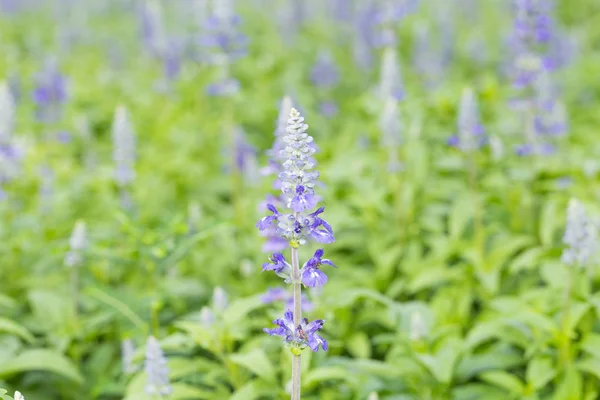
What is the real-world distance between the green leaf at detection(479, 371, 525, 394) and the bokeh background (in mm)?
17

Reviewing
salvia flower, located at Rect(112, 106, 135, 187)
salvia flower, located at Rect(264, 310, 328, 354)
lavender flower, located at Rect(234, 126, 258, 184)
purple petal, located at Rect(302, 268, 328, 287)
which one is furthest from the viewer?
lavender flower, located at Rect(234, 126, 258, 184)

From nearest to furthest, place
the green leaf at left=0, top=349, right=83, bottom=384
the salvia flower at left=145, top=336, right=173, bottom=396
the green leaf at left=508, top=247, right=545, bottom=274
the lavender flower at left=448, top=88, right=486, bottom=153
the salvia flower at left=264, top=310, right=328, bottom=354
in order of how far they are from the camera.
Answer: the salvia flower at left=264, top=310, right=328, bottom=354 → the salvia flower at left=145, top=336, right=173, bottom=396 → the green leaf at left=0, top=349, right=83, bottom=384 → the green leaf at left=508, top=247, right=545, bottom=274 → the lavender flower at left=448, top=88, right=486, bottom=153

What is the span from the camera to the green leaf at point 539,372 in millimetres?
4777

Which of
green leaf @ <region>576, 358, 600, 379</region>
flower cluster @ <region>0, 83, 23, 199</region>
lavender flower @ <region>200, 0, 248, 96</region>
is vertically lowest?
green leaf @ <region>576, 358, 600, 379</region>

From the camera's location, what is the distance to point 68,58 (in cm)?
1347

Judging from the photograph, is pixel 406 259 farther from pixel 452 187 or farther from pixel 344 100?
pixel 344 100

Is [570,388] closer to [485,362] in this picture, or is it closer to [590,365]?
[590,365]

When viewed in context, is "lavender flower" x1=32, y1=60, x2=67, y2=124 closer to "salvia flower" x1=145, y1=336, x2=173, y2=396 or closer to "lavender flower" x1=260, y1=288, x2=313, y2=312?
"lavender flower" x1=260, y1=288, x2=313, y2=312

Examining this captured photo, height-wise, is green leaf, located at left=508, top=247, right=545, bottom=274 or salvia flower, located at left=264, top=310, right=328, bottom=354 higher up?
green leaf, located at left=508, top=247, right=545, bottom=274

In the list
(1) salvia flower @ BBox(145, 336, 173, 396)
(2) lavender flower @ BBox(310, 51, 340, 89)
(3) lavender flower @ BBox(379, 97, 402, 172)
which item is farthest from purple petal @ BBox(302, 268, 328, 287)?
(2) lavender flower @ BBox(310, 51, 340, 89)

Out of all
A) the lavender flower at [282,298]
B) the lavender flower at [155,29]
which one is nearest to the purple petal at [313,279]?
the lavender flower at [282,298]

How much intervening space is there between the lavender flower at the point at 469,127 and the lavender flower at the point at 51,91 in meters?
5.14

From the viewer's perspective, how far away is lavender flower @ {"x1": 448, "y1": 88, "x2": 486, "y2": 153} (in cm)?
617

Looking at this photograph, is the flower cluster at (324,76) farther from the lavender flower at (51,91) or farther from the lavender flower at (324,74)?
the lavender flower at (51,91)
